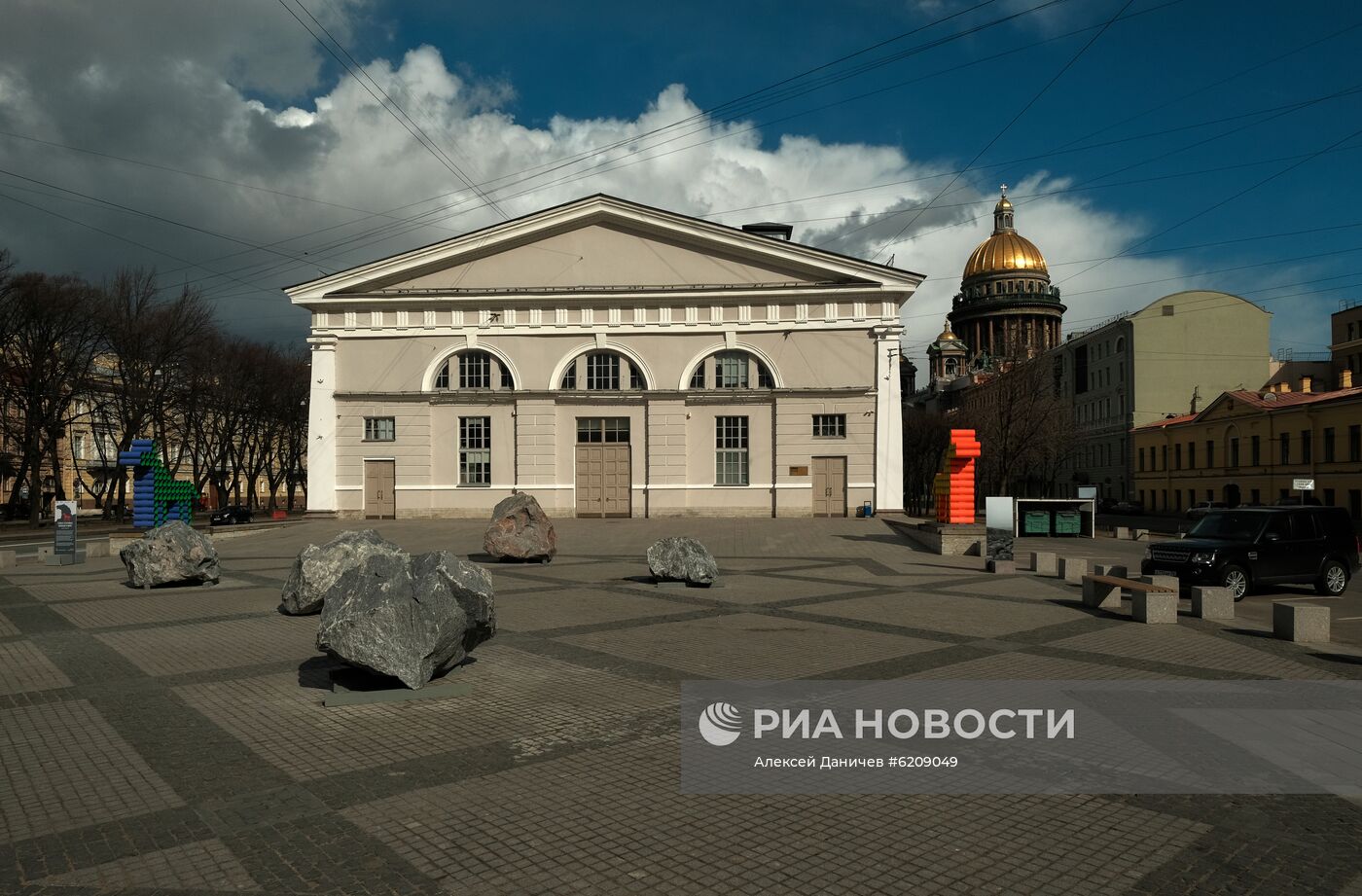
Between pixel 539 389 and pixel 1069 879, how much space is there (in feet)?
125

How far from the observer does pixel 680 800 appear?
5926mm

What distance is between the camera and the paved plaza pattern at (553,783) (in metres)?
4.85

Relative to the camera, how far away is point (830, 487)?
133 feet

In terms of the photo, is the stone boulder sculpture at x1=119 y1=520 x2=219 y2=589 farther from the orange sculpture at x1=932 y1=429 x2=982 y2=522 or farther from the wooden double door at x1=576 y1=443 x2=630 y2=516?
the wooden double door at x1=576 y1=443 x2=630 y2=516

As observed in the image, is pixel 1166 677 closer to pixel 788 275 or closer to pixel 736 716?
pixel 736 716

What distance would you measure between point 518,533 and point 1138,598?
43.8 feet

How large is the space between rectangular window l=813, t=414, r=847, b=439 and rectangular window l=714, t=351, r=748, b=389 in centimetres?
351

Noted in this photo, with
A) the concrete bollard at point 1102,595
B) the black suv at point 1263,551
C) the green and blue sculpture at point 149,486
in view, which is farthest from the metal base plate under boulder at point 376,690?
the green and blue sculpture at point 149,486

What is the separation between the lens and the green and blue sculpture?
26.9 metres

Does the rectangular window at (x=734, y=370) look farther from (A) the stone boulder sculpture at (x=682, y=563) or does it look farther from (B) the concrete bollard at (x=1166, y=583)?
(B) the concrete bollard at (x=1166, y=583)

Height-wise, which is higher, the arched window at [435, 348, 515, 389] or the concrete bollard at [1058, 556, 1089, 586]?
the arched window at [435, 348, 515, 389]

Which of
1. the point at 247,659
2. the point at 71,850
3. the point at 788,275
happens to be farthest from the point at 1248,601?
the point at 788,275

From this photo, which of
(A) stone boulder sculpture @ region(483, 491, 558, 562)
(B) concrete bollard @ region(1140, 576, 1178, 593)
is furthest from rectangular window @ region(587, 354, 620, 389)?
(B) concrete bollard @ region(1140, 576, 1178, 593)

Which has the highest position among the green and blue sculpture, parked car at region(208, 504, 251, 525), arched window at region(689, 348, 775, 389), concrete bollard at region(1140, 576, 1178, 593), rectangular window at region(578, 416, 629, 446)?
arched window at region(689, 348, 775, 389)
